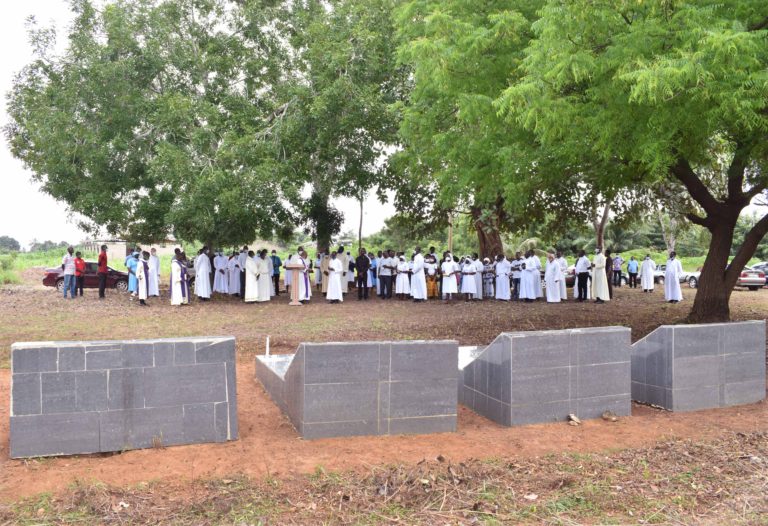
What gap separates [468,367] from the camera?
7461mm

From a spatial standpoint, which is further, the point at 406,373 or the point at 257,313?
the point at 257,313

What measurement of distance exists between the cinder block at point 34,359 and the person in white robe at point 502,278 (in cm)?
1818

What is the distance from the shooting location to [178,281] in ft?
59.1

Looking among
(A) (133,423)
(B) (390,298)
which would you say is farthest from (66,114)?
(A) (133,423)

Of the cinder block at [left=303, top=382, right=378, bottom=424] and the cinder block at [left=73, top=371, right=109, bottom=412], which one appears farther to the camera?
the cinder block at [left=303, top=382, right=378, bottom=424]

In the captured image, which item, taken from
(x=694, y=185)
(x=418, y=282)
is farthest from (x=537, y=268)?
(x=694, y=185)

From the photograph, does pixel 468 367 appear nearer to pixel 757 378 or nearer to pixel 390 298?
pixel 757 378

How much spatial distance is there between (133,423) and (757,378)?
7.21 metres

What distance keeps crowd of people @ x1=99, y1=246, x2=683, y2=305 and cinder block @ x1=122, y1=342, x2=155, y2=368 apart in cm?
1308

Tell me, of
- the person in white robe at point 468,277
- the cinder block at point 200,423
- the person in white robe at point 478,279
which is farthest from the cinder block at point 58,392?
the person in white robe at point 478,279

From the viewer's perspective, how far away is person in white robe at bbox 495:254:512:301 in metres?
22.1

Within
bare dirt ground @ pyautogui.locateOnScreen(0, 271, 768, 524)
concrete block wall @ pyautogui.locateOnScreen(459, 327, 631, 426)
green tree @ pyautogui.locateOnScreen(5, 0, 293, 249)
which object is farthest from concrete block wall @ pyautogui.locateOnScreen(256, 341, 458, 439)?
green tree @ pyautogui.locateOnScreen(5, 0, 293, 249)

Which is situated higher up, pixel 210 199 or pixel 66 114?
pixel 66 114

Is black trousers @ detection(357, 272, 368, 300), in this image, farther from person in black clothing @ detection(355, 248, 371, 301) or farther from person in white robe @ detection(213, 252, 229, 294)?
person in white robe @ detection(213, 252, 229, 294)
